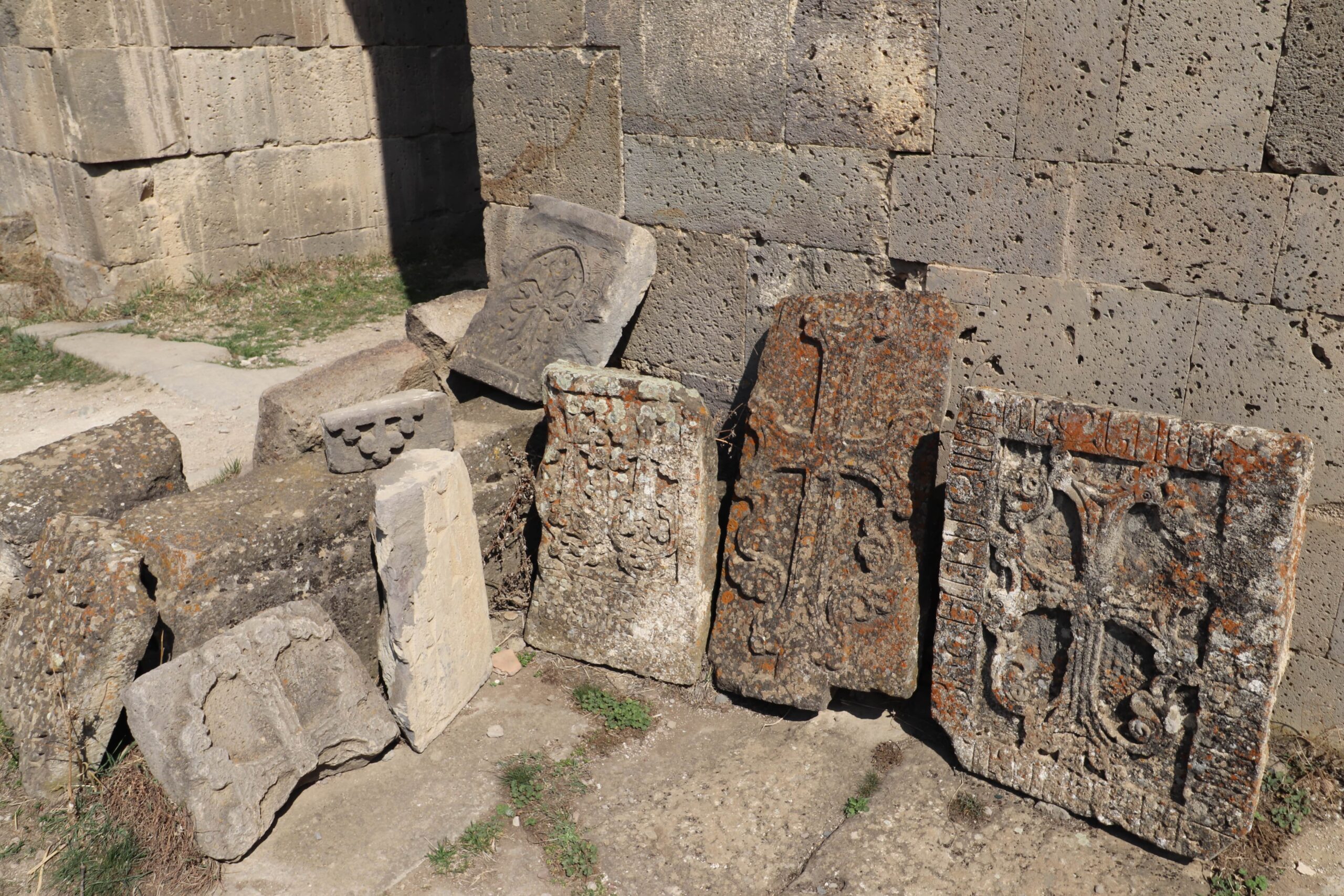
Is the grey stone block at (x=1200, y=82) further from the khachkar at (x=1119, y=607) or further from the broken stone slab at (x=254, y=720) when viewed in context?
the broken stone slab at (x=254, y=720)

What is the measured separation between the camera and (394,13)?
8508 mm

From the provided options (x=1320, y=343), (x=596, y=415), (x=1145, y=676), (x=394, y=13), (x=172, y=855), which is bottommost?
(x=172, y=855)

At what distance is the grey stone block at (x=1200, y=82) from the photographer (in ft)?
10.2

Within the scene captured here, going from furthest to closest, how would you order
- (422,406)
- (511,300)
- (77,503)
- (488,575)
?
(511,300), (488,575), (422,406), (77,503)

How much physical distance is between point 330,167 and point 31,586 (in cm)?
599

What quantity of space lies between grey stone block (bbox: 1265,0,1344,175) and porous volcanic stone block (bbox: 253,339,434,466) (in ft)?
Answer: 11.0

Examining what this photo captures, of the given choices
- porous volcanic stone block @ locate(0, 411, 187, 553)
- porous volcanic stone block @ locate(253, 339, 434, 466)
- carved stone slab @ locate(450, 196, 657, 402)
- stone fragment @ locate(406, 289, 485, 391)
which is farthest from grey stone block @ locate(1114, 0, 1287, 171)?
porous volcanic stone block @ locate(0, 411, 187, 553)

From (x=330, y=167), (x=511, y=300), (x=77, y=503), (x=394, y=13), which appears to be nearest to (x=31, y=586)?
(x=77, y=503)

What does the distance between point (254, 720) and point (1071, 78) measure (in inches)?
130

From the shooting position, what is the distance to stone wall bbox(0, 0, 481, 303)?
702cm

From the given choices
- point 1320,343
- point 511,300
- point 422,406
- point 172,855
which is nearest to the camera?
point 172,855

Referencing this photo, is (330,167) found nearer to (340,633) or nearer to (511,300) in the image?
(511,300)

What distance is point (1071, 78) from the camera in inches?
135

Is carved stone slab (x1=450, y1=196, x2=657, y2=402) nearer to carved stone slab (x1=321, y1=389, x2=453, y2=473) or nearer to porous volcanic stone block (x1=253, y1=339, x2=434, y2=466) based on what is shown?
porous volcanic stone block (x1=253, y1=339, x2=434, y2=466)
